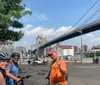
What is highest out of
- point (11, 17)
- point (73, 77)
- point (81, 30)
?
point (81, 30)

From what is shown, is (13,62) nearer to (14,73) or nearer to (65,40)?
(14,73)

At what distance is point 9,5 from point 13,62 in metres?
17.2

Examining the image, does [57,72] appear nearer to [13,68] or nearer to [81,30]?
[13,68]

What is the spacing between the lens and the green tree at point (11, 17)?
2266 centimetres

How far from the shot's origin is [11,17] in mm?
23953

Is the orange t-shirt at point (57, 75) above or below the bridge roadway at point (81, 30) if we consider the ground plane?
below

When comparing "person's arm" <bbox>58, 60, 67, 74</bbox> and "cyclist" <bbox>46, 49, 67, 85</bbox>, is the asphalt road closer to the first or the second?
"cyclist" <bbox>46, 49, 67, 85</bbox>

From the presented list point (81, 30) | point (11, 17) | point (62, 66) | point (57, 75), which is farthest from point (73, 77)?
point (81, 30)

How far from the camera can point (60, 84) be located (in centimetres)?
654

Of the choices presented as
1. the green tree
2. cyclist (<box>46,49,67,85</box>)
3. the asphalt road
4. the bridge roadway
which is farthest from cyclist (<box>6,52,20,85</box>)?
the bridge roadway

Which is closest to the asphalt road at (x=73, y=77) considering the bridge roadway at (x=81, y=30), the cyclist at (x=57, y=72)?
the cyclist at (x=57, y=72)

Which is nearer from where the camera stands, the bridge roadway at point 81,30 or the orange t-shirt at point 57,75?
the orange t-shirt at point 57,75

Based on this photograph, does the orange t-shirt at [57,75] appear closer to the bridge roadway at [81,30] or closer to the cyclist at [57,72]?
the cyclist at [57,72]

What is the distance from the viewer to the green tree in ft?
74.3
